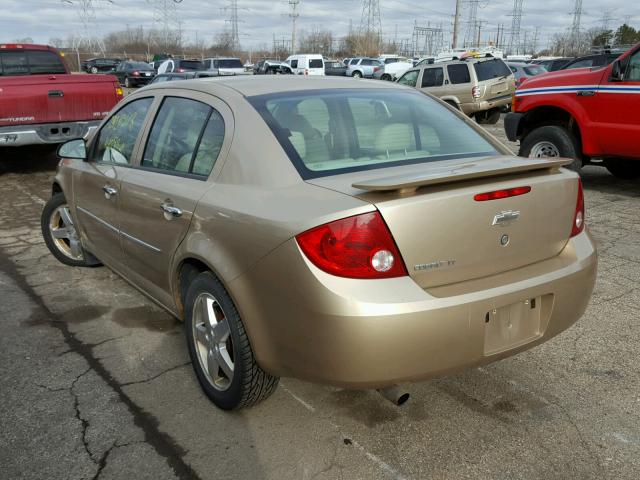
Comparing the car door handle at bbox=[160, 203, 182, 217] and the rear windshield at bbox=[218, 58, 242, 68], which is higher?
the rear windshield at bbox=[218, 58, 242, 68]

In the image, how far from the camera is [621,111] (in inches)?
277

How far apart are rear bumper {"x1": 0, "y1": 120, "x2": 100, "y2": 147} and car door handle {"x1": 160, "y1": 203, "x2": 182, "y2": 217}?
20.3ft

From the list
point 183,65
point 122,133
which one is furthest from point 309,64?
point 122,133

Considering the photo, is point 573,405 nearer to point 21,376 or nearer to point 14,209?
point 21,376

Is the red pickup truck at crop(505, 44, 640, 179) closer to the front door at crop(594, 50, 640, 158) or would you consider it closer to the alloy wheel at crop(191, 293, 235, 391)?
the front door at crop(594, 50, 640, 158)

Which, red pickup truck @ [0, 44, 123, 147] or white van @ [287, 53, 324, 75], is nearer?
red pickup truck @ [0, 44, 123, 147]

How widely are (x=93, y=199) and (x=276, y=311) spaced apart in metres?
2.28

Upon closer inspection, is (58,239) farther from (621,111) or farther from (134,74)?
(134,74)

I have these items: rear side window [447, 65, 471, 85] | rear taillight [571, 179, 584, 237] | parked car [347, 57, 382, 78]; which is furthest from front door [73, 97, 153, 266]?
parked car [347, 57, 382, 78]

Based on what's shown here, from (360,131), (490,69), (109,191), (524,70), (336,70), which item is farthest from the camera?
(336,70)

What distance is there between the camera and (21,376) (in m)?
3.34

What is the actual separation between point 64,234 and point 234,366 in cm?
307

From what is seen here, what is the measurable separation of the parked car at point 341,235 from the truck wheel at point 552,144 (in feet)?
15.7

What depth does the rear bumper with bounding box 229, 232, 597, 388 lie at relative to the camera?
2248 mm
